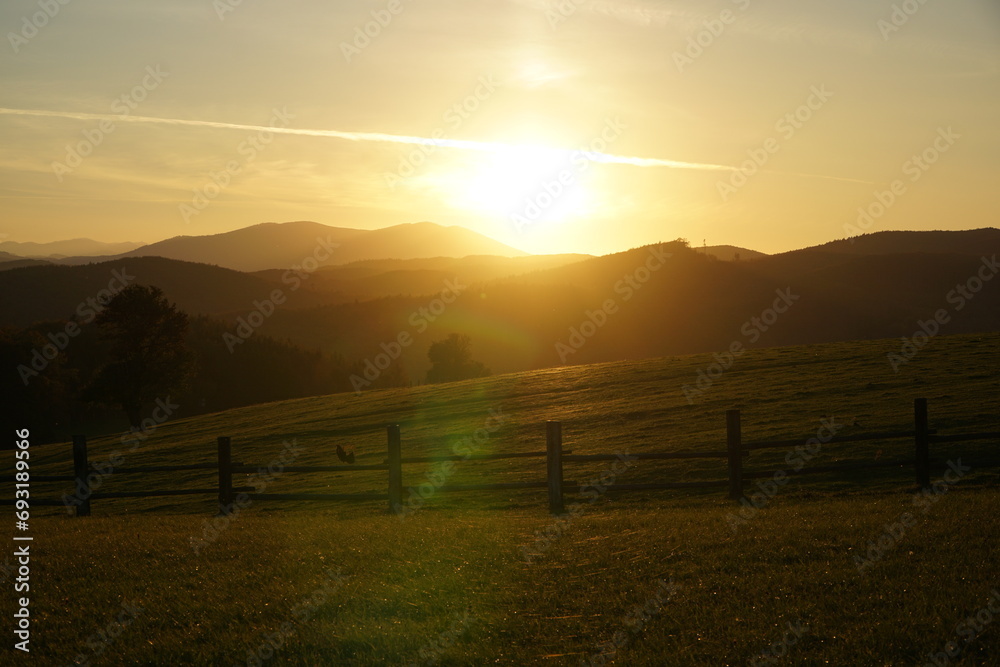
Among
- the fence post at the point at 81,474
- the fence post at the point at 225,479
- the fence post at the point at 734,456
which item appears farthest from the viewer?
the fence post at the point at 81,474

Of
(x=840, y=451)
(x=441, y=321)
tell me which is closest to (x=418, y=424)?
(x=840, y=451)

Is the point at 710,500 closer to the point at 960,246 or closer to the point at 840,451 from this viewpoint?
the point at 840,451

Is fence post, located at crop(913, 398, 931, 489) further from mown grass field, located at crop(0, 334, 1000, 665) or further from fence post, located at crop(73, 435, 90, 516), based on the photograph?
fence post, located at crop(73, 435, 90, 516)

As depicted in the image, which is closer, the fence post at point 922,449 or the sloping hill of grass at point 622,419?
the fence post at point 922,449

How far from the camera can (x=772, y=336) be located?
386 ft

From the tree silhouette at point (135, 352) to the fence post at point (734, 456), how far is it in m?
55.4

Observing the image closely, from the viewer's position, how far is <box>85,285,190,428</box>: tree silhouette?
60344 mm

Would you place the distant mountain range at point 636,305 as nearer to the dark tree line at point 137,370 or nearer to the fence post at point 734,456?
the dark tree line at point 137,370

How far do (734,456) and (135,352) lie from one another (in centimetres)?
5616

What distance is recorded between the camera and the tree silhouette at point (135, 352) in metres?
60.3

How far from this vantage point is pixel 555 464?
52.9ft

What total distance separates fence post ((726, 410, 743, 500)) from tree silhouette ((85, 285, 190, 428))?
5545 cm

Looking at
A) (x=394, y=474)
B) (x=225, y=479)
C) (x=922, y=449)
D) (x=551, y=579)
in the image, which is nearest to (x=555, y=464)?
(x=394, y=474)

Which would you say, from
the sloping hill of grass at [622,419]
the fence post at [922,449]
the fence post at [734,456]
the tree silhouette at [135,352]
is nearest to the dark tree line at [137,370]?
the tree silhouette at [135,352]
